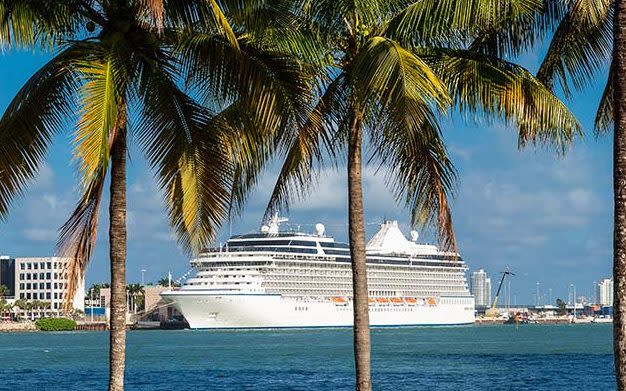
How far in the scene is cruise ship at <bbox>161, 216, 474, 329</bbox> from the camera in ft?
377

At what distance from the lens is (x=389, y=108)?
505 inches

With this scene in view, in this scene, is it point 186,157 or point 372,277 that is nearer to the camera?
point 186,157

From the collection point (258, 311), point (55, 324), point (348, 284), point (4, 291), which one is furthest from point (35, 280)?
point (258, 311)

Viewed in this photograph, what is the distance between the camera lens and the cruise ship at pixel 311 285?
115 meters

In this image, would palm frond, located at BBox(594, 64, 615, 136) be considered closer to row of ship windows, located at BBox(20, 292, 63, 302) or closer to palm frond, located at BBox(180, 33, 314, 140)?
palm frond, located at BBox(180, 33, 314, 140)

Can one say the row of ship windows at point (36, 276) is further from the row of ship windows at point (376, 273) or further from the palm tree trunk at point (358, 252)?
the palm tree trunk at point (358, 252)

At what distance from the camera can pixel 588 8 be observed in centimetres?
1524

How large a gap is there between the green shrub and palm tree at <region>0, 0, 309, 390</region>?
152m

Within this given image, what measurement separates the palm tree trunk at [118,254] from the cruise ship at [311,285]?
284 feet

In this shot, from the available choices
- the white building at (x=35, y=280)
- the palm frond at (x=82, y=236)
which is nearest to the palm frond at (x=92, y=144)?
the palm frond at (x=82, y=236)

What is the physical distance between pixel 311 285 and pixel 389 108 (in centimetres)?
11140

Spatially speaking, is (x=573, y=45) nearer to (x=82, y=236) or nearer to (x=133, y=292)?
(x=82, y=236)

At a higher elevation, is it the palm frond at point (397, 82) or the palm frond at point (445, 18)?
the palm frond at point (445, 18)

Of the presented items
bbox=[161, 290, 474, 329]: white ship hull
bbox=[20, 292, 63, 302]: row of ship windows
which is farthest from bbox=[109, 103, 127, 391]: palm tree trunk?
bbox=[20, 292, 63, 302]: row of ship windows
